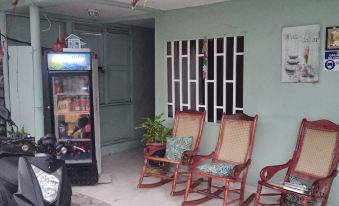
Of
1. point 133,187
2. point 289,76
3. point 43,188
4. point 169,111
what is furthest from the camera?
point 169,111

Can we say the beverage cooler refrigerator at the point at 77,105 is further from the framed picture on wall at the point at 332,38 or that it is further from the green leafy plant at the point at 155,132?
the framed picture on wall at the point at 332,38

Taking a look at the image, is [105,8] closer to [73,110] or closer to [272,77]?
[73,110]

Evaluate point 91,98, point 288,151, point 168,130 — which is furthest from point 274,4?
point 91,98

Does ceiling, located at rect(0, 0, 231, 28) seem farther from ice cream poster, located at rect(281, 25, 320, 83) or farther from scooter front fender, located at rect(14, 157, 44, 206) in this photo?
scooter front fender, located at rect(14, 157, 44, 206)

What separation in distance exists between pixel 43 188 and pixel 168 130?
265cm

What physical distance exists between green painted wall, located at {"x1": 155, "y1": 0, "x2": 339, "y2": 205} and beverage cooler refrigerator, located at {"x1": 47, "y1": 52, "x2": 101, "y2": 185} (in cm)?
167

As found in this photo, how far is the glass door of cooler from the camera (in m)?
4.71

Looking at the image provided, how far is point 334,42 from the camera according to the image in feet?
11.4

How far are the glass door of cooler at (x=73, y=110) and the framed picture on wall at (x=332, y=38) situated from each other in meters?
3.05

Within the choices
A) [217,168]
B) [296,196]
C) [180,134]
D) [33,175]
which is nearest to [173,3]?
[180,134]

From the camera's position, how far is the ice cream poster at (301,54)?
11.8 feet

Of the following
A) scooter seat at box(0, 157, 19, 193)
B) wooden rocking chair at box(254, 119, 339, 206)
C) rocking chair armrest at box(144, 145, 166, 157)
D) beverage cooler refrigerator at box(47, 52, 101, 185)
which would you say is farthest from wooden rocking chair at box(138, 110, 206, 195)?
scooter seat at box(0, 157, 19, 193)

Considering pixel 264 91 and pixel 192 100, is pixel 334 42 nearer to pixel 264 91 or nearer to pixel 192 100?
pixel 264 91

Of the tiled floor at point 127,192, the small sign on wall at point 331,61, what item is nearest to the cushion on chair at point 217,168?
the tiled floor at point 127,192
